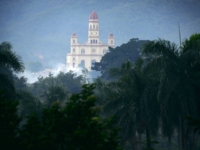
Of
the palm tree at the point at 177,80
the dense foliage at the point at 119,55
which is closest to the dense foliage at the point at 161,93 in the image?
the palm tree at the point at 177,80

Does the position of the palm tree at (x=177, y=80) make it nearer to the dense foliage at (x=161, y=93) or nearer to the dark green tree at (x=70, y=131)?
the dense foliage at (x=161, y=93)

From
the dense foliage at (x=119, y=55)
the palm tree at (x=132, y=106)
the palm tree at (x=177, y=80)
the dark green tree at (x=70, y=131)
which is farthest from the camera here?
the dense foliage at (x=119, y=55)

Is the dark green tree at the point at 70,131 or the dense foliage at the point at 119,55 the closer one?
the dark green tree at the point at 70,131

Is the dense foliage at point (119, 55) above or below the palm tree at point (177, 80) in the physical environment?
above

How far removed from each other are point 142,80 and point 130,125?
6.39 ft

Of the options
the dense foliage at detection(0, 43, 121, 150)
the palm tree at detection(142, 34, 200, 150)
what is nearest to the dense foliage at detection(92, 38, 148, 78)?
the palm tree at detection(142, 34, 200, 150)

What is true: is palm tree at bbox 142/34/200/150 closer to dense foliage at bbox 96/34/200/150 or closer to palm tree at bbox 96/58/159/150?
dense foliage at bbox 96/34/200/150

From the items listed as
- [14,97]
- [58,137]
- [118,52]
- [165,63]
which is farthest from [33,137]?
[118,52]

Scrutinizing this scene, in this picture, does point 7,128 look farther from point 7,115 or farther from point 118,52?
point 118,52

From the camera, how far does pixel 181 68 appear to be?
3397 centimetres

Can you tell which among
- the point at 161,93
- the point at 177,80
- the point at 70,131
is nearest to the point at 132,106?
the point at 161,93

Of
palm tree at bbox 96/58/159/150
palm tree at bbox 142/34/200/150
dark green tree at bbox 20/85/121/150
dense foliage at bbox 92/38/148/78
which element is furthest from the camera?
dense foliage at bbox 92/38/148/78

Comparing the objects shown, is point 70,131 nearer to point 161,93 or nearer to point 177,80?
point 161,93

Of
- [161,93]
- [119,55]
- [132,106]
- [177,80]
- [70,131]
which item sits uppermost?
[119,55]
